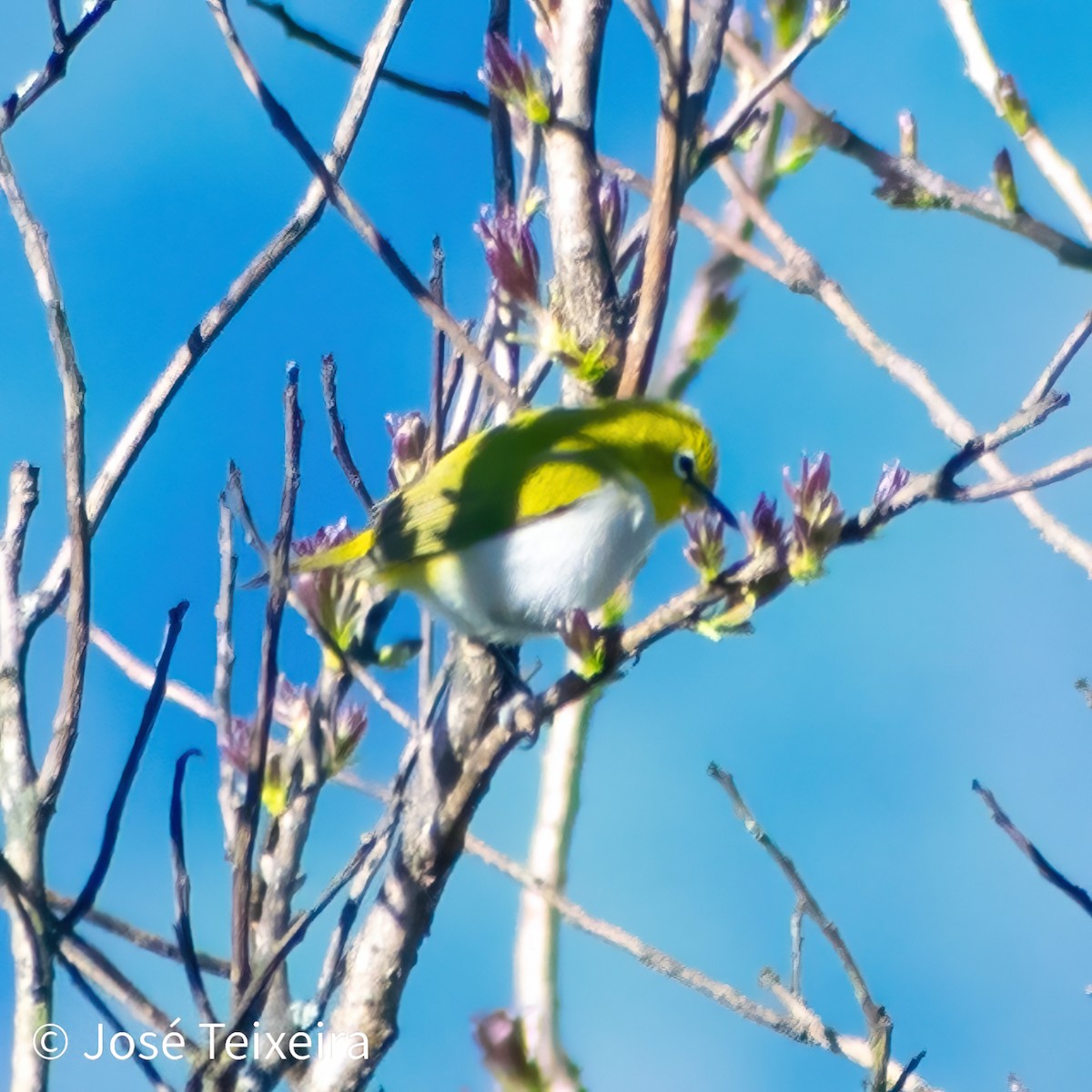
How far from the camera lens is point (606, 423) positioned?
1.68 meters

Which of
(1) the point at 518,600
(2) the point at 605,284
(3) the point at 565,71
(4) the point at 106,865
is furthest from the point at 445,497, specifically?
(4) the point at 106,865

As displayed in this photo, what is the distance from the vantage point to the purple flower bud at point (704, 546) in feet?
3.21

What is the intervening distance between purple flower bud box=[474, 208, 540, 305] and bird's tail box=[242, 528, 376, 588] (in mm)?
342

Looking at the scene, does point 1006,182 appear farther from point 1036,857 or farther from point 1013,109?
point 1036,857

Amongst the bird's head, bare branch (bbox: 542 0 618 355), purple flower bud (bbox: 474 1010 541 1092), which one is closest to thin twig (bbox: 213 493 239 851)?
purple flower bud (bbox: 474 1010 541 1092)

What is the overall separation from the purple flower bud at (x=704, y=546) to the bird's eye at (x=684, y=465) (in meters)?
0.73

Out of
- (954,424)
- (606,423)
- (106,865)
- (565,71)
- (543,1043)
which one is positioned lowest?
(543,1043)

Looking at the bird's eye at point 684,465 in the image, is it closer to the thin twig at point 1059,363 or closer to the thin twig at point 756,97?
the thin twig at point 756,97

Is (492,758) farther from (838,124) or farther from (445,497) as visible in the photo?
(838,124)

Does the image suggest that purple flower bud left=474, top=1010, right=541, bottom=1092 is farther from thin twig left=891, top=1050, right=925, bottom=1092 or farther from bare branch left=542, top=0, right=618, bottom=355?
bare branch left=542, top=0, right=618, bottom=355

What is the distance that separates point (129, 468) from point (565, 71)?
75cm

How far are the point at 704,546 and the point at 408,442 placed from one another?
0.51m

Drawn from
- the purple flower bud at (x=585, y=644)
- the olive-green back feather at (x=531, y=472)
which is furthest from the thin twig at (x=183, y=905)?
the olive-green back feather at (x=531, y=472)

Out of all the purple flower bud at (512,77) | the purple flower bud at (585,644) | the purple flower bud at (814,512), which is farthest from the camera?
the purple flower bud at (512,77)
